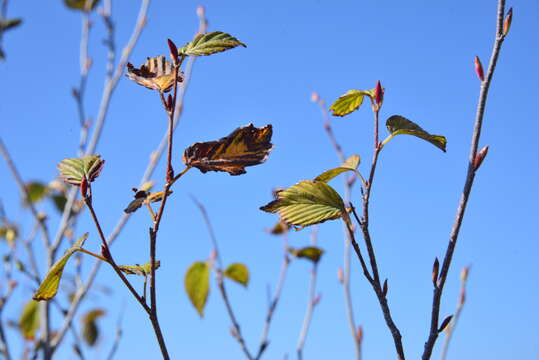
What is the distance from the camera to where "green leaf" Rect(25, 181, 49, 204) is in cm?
332

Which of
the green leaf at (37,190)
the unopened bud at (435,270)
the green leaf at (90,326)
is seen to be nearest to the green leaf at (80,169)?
the unopened bud at (435,270)

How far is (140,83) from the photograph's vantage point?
691 millimetres

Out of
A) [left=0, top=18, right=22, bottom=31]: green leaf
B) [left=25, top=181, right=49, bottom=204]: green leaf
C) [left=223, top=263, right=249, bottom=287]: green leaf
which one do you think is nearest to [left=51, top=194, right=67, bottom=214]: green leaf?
[left=25, top=181, right=49, bottom=204]: green leaf

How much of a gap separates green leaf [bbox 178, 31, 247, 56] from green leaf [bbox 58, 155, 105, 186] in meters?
0.19

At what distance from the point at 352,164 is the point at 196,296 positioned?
1041mm

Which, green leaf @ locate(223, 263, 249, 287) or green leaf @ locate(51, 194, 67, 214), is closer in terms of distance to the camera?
green leaf @ locate(223, 263, 249, 287)

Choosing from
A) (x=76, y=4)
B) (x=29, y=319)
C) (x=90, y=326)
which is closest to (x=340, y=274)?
(x=29, y=319)

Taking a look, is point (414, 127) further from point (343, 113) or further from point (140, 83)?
point (140, 83)

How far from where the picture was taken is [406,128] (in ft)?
2.32

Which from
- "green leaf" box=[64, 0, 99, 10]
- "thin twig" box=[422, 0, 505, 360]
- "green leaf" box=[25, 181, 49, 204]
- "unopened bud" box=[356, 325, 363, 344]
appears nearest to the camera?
"thin twig" box=[422, 0, 505, 360]

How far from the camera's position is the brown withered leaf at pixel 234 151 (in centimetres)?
63

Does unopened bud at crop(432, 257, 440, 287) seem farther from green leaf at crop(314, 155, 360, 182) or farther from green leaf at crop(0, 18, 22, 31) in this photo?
green leaf at crop(0, 18, 22, 31)

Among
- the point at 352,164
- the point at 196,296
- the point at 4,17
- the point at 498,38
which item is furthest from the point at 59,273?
the point at 4,17

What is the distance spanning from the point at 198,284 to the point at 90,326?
266cm
